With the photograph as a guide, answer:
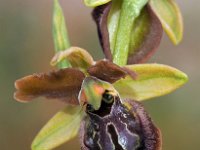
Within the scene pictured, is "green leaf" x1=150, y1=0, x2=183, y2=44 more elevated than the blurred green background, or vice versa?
the blurred green background

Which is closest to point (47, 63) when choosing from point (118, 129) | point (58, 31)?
point (58, 31)

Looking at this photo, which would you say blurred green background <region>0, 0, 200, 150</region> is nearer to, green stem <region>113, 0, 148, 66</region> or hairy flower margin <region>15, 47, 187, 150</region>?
hairy flower margin <region>15, 47, 187, 150</region>

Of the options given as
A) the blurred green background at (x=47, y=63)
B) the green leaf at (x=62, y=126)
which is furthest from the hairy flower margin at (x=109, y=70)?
the blurred green background at (x=47, y=63)

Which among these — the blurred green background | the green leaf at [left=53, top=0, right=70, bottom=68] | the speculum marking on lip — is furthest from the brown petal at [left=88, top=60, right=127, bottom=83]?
the blurred green background

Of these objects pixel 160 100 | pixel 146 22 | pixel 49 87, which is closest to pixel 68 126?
pixel 49 87

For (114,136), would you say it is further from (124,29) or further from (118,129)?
(124,29)

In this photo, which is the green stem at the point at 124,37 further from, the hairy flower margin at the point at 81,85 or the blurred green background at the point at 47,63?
the blurred green background at the point at 47,63
